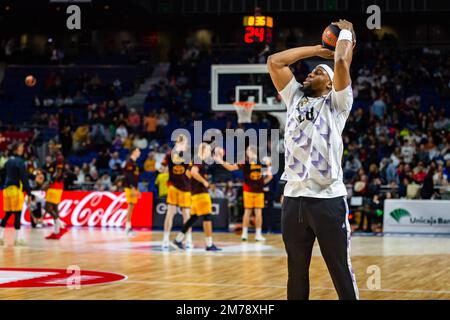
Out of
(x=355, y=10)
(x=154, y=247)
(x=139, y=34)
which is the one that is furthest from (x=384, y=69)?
(x=154, y=247)

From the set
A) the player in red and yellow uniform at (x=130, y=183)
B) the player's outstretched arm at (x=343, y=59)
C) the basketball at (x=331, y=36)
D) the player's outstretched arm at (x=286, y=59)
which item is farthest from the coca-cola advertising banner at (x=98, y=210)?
the player's outstretched arm at (x=343, y=59)

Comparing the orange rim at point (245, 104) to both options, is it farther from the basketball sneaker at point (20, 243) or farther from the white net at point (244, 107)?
the basketball sneaker at point (20, 243)

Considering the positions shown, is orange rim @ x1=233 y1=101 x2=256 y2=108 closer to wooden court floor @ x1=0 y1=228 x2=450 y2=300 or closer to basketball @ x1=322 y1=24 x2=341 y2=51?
wooden court floor @ x1=0 y1=228 x2=450 y2=300

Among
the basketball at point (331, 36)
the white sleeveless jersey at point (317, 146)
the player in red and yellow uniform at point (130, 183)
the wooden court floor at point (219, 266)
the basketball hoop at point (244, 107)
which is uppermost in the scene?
the basketball hoop at point (244, 107)

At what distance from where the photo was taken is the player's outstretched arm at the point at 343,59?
5801 millimetres

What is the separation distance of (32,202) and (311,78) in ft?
59.5

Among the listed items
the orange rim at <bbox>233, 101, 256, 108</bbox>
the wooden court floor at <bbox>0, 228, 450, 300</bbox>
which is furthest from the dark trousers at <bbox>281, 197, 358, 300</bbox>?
the orange rim at <bbox>233, 101, 256, 108</bbox>

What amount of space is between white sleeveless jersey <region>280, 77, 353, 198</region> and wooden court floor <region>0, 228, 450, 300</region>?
3793mm

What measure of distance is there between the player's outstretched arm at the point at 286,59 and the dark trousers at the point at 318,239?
2.90 feet

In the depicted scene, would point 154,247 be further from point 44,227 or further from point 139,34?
point 139,34

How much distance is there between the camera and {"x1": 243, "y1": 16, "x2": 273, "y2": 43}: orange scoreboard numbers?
21328 mm

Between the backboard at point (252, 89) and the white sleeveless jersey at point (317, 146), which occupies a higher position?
the backboard at point (252, 89)

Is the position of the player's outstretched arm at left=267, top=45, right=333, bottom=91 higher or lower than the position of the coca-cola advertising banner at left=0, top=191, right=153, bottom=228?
higher

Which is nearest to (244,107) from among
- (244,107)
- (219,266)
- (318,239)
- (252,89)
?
(244,107)
